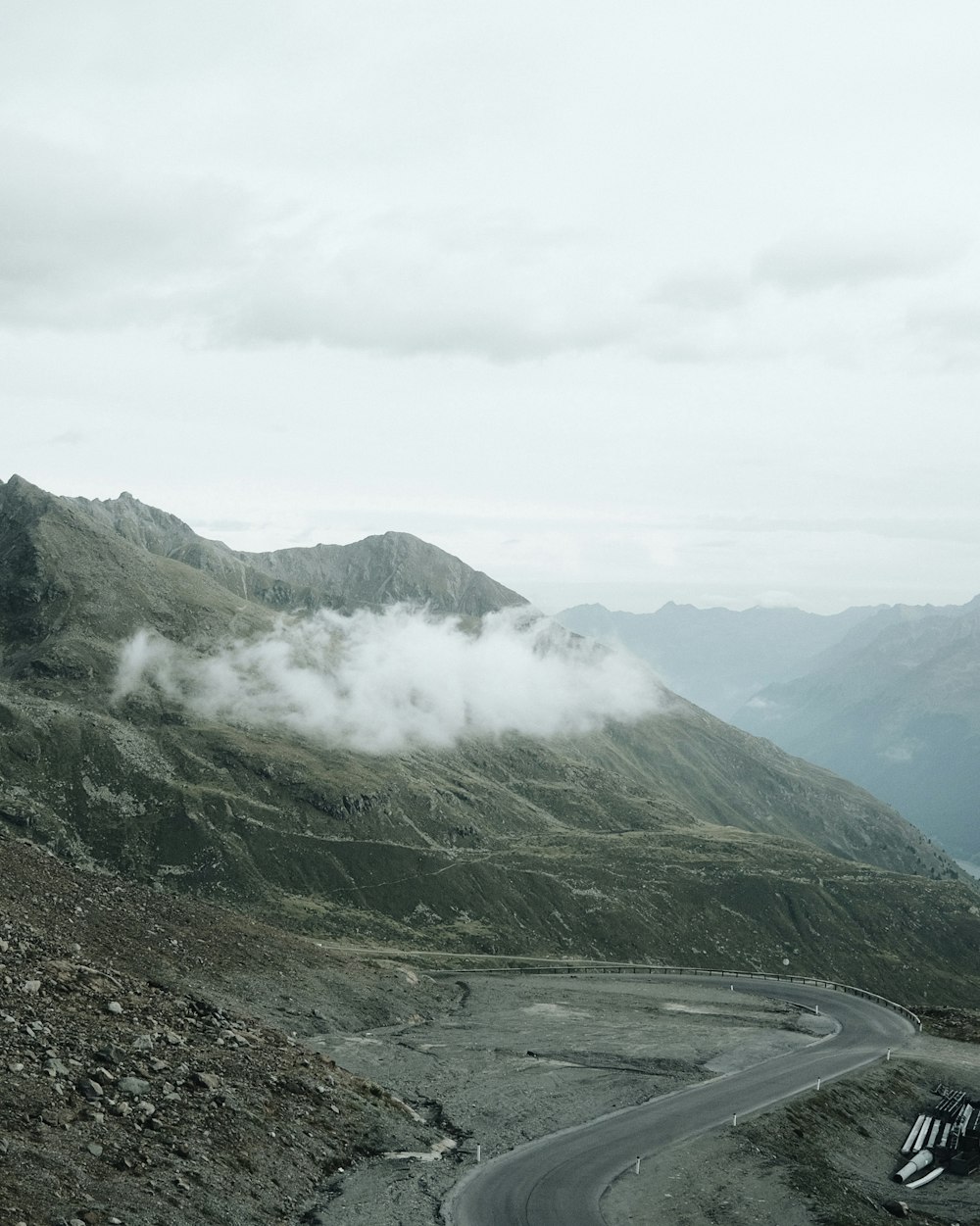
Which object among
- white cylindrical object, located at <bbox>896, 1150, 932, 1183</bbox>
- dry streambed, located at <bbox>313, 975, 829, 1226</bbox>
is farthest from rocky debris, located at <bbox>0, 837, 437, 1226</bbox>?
white cylindrical object, located at <bbox>896, 1150, 932, 1183</bbox>

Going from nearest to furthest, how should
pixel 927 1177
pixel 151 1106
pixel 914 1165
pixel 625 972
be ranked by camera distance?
pixel 151 1106, pixel 927 1177, pixel 914 1165, pixel 625 972

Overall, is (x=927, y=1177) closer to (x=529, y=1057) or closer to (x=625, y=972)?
(x=529, y=1057)

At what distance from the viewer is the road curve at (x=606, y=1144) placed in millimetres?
53250

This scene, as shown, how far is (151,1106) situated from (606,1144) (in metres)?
32.2

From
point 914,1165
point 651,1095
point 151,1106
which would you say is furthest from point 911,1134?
point 151,1106

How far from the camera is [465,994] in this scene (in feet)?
421

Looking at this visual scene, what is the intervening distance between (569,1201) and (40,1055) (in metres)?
29.7

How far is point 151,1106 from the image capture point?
4859 cm

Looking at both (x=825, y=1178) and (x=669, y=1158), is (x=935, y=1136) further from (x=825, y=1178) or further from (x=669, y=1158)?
(x=669, y=1158)

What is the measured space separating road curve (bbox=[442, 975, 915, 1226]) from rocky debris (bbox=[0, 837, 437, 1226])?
21.8 feet

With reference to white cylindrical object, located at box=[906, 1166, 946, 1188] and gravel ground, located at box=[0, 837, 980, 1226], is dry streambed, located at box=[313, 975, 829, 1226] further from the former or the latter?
white cylindrical object, located at box=[906, 1166, 946, 1188]

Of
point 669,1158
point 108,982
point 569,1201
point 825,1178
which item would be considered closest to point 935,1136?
point 825,1178

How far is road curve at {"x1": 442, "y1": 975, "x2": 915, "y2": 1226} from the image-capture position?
53250mm

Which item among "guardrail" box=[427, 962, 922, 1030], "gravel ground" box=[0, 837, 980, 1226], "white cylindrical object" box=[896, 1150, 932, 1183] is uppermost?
"gravel ground" box=[0, 837, 980, 1226]
